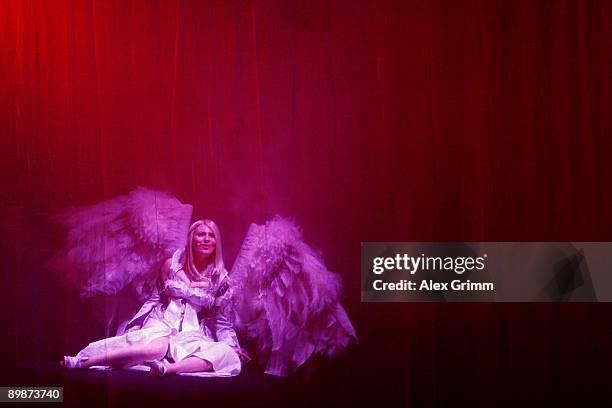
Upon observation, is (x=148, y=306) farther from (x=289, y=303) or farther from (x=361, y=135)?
(x=361, y=135)

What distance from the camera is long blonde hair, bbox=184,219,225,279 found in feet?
8.79

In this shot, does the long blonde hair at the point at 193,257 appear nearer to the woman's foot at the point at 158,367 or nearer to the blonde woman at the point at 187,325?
the blonde woman at the point at 187,325

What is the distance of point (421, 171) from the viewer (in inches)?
105

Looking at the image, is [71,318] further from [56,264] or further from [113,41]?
[113,41]

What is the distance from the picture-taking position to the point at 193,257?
2.69 metres

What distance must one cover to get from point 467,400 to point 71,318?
157 centimetres

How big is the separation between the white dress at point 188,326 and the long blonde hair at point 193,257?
0.02 m

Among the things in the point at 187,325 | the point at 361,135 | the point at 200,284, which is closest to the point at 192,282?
the point at 200,284

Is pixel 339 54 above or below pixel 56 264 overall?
above

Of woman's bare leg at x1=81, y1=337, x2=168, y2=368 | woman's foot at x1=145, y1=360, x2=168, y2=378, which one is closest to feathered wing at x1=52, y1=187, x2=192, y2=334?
woman's bare leg at x1=81, y1=337, x2=168, y2=368

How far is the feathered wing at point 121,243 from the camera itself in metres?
2.68

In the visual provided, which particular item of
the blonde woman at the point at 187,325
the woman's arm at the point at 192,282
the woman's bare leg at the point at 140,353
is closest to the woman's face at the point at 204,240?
the blonde woman at the point at 187,325

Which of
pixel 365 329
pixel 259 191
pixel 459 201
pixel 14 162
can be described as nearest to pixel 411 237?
pixel 459 201

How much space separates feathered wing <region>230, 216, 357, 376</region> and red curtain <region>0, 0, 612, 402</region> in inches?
2.2
